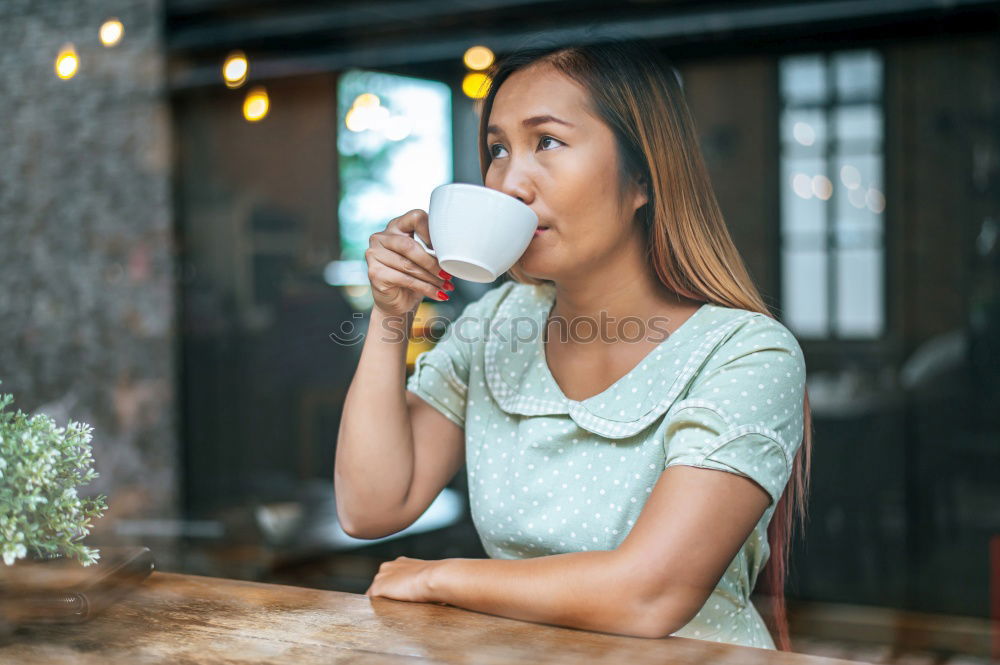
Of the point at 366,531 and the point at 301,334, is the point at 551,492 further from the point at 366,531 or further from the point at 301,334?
the point at 301,334

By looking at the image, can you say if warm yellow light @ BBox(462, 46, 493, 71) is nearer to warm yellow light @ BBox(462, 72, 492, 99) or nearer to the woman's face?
warm yellow light @ BBox(462, 72, 492, 99)

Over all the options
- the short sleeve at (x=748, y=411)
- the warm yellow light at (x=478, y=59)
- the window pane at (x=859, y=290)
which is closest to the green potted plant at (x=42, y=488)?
the short sleeve at (x=748, y=411)

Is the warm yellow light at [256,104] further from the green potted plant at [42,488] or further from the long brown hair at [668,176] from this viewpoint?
the green potted plant at [42,488]

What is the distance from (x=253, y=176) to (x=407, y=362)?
87.4 inches

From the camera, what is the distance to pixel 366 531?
1.21 m

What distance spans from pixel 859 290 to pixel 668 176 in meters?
1.92

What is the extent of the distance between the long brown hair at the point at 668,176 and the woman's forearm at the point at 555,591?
301 millimetres

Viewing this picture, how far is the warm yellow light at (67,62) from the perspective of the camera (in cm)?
188

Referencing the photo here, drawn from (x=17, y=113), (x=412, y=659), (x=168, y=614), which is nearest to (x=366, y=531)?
(x=168, y=614)

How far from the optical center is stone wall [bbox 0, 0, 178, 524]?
2.19 m

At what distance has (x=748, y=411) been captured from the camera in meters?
0.92

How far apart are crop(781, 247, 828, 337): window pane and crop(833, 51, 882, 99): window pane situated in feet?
1.51

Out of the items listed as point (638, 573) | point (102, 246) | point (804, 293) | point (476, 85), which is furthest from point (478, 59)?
point (102, 246)

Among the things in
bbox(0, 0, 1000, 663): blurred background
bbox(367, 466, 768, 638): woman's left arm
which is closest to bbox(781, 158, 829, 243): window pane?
bbox(0, 0, 1000, 663): blurred background
